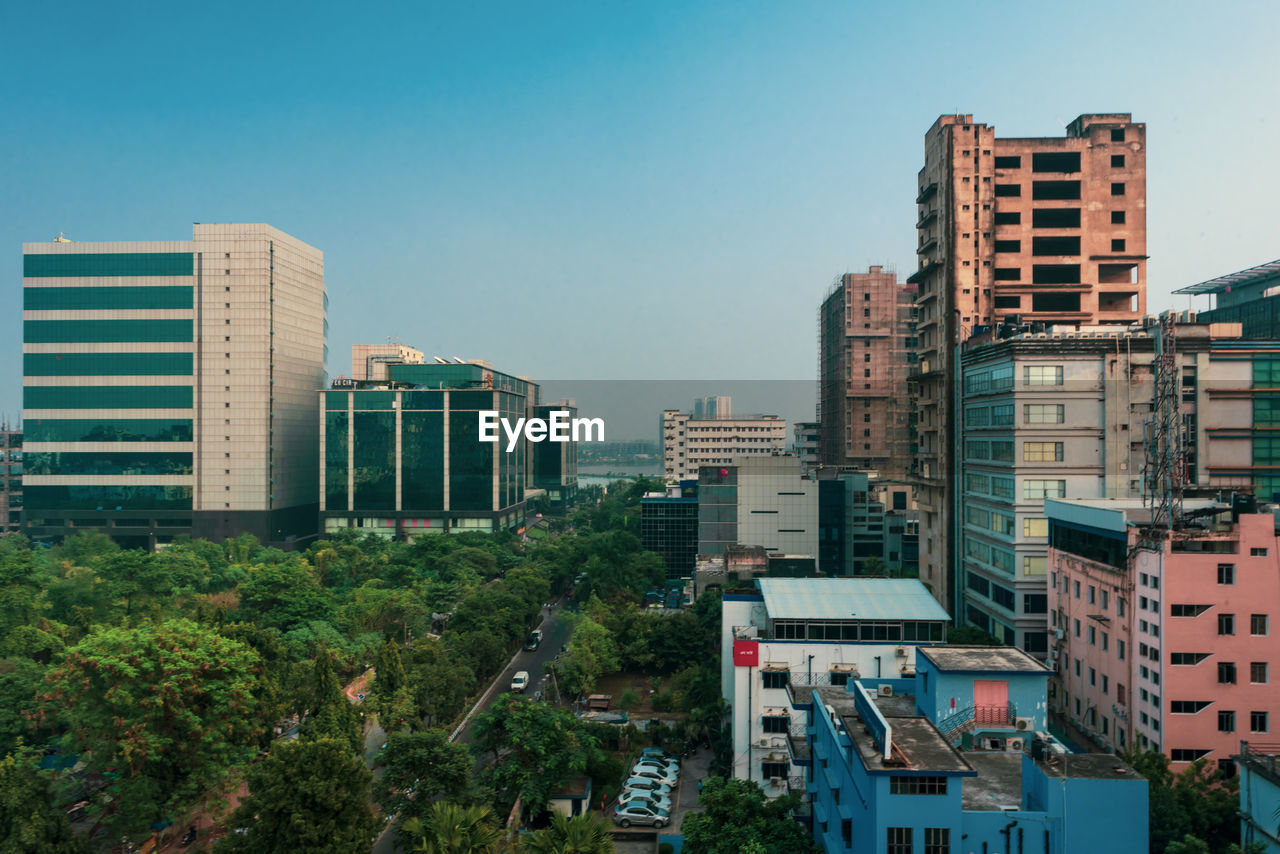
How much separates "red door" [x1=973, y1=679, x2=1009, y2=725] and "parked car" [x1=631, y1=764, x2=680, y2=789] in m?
12.6

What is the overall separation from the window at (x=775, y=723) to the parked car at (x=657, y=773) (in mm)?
4674

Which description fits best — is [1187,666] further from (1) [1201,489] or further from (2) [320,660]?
(2) [320,660]

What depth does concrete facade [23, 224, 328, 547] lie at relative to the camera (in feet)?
225

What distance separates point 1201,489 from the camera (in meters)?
28.6

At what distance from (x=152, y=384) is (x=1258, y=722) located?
77832 millimetres

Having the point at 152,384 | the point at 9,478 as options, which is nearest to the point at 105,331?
the point at 152,384

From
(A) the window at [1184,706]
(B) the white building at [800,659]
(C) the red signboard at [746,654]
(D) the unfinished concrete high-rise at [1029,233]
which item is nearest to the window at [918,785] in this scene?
(B) the white building at [800,659]

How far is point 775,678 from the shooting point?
88.8ft

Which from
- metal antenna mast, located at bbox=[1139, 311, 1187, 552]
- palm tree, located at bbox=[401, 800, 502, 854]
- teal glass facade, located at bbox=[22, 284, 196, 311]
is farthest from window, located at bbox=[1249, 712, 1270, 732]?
teal glass facade, located at bbox=[22, 284, 196, 311]

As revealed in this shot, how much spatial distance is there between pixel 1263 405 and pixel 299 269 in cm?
7377

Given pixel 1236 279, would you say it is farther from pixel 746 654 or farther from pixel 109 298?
pixel 109 298

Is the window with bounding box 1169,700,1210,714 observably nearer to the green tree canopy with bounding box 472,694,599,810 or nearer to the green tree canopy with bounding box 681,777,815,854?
the green tree canopy with bounding box 681,777,815,854

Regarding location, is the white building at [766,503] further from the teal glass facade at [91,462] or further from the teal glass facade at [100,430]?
the teal glass facade at [91,462]

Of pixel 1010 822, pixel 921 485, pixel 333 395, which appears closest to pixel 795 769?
pixel 1010 822
